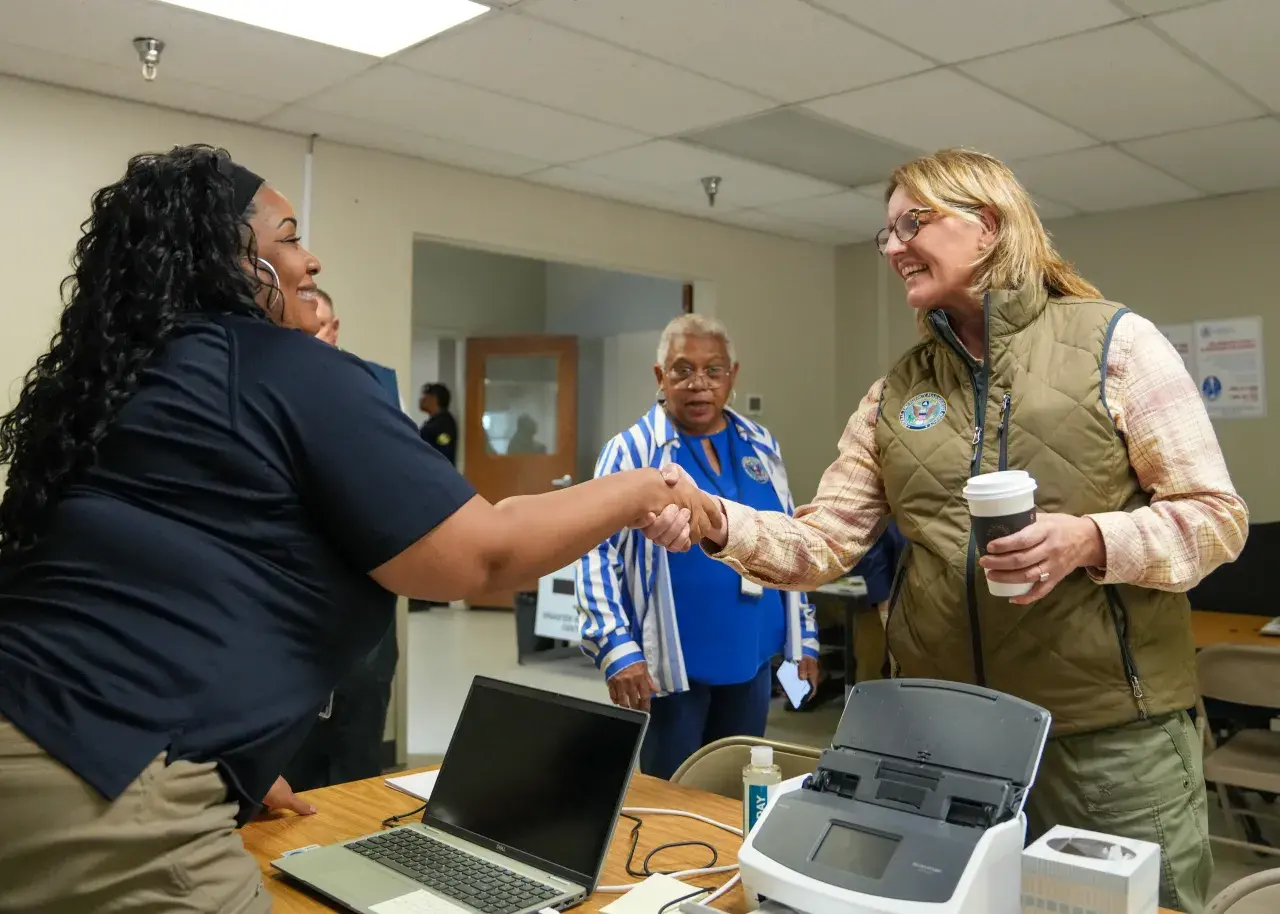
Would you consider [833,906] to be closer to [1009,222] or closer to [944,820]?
[944,820]

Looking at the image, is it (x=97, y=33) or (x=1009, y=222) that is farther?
(x=97, y=33)

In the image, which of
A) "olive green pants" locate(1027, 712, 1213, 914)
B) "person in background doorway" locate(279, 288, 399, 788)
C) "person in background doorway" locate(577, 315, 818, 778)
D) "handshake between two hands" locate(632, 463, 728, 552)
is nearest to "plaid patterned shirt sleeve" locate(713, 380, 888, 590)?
"handshake between two hands" locate(632, 463, 728, 552)

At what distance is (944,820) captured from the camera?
42.2 inches

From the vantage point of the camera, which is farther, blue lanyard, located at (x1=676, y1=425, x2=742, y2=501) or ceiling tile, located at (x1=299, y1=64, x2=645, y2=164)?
ceiling tile, located at (x1=299, y1=64, x2=645, y2=164)

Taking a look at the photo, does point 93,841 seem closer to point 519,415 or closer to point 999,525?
point 999,525

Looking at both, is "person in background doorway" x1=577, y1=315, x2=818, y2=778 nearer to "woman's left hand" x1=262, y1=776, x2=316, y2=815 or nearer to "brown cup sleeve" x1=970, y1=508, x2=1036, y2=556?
A: "woman's left hand" x1=262, y1=776, x2=316, y2=815

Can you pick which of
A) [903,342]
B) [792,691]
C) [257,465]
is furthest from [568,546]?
[903,342]

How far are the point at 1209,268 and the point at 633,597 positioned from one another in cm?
422

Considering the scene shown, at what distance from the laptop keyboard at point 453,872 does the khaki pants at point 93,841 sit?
1.25 ft

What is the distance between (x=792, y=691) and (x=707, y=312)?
3.25 meters

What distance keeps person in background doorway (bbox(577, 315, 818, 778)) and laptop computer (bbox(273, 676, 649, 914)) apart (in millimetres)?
856

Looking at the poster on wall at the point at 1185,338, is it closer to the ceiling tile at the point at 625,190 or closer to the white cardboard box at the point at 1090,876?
the ceiling tile at the point at 625,190

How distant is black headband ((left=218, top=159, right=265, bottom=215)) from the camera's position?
46.6 inches

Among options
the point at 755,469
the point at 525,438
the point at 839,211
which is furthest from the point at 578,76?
the point at 525,438
